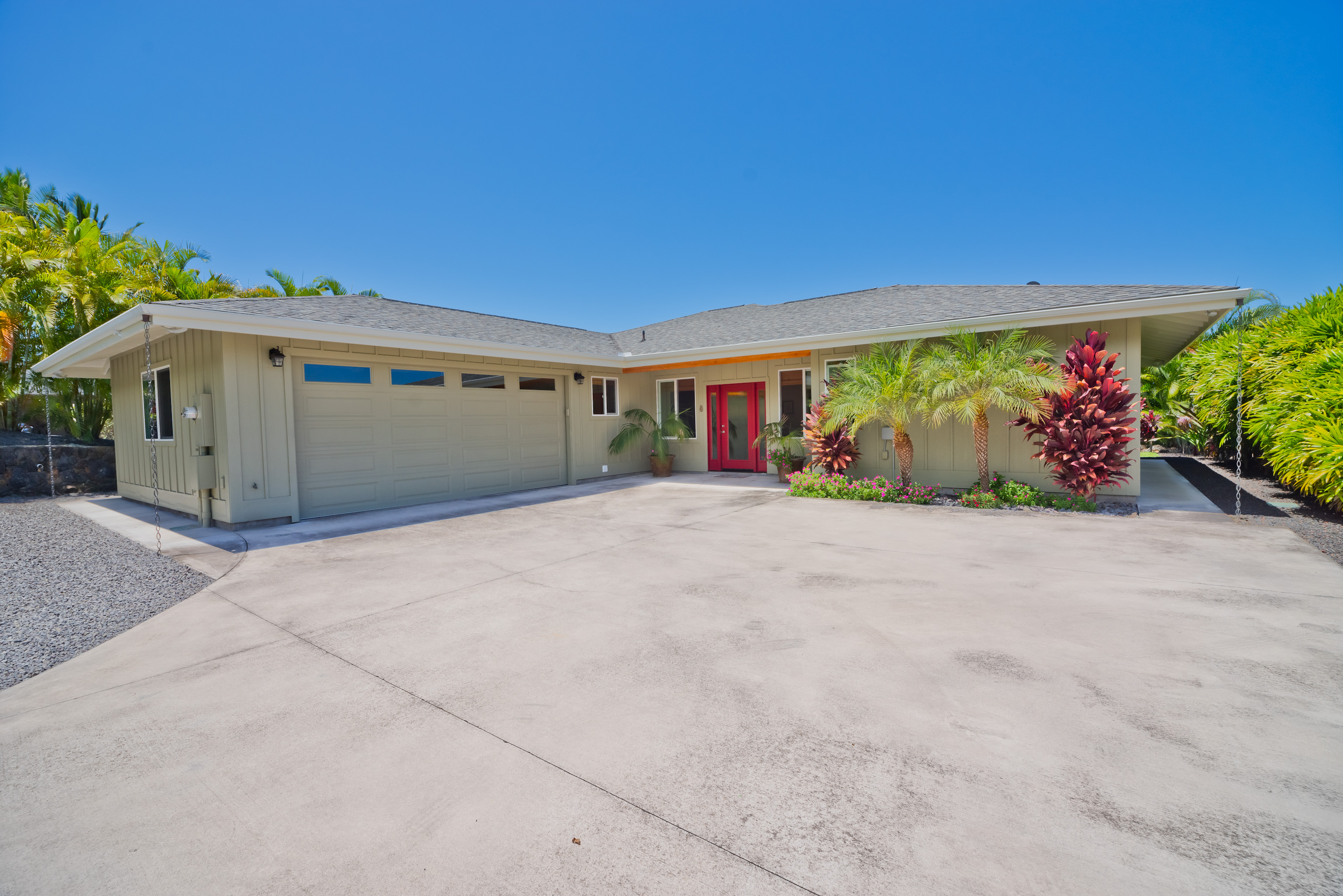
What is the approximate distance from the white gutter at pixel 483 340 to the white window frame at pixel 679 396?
199 centimetres

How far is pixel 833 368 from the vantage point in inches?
A: 400

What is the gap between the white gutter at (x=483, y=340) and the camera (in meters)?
6.54

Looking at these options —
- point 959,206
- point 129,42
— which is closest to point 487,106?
point 129,42

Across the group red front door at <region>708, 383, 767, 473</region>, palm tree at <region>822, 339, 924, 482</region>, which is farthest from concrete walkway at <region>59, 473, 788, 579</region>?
palm tree at <region>822, 339, 924, 482</region>

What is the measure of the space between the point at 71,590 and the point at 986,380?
10146 mm

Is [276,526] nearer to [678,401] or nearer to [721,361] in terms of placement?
[721,361]

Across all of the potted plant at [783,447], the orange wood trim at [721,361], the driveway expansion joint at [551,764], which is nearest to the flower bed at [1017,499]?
the potted plant at [783,447]

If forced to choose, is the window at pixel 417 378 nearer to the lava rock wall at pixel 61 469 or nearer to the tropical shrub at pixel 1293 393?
the lava rock wall at pixel 61 469

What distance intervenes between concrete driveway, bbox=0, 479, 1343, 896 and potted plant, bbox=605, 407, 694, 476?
8166 millimetres

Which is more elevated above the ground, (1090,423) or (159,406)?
(159,406)

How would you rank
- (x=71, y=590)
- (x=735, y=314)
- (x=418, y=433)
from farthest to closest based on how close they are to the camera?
(x=735, y=314) → (x=418, y=433) → (x=71, y=590)

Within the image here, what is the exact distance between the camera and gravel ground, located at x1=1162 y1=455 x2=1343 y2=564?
5.87 metres

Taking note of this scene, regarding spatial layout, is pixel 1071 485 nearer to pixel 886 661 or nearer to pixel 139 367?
pixel 886 661

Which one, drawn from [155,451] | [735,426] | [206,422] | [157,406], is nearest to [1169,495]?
[735,426]
